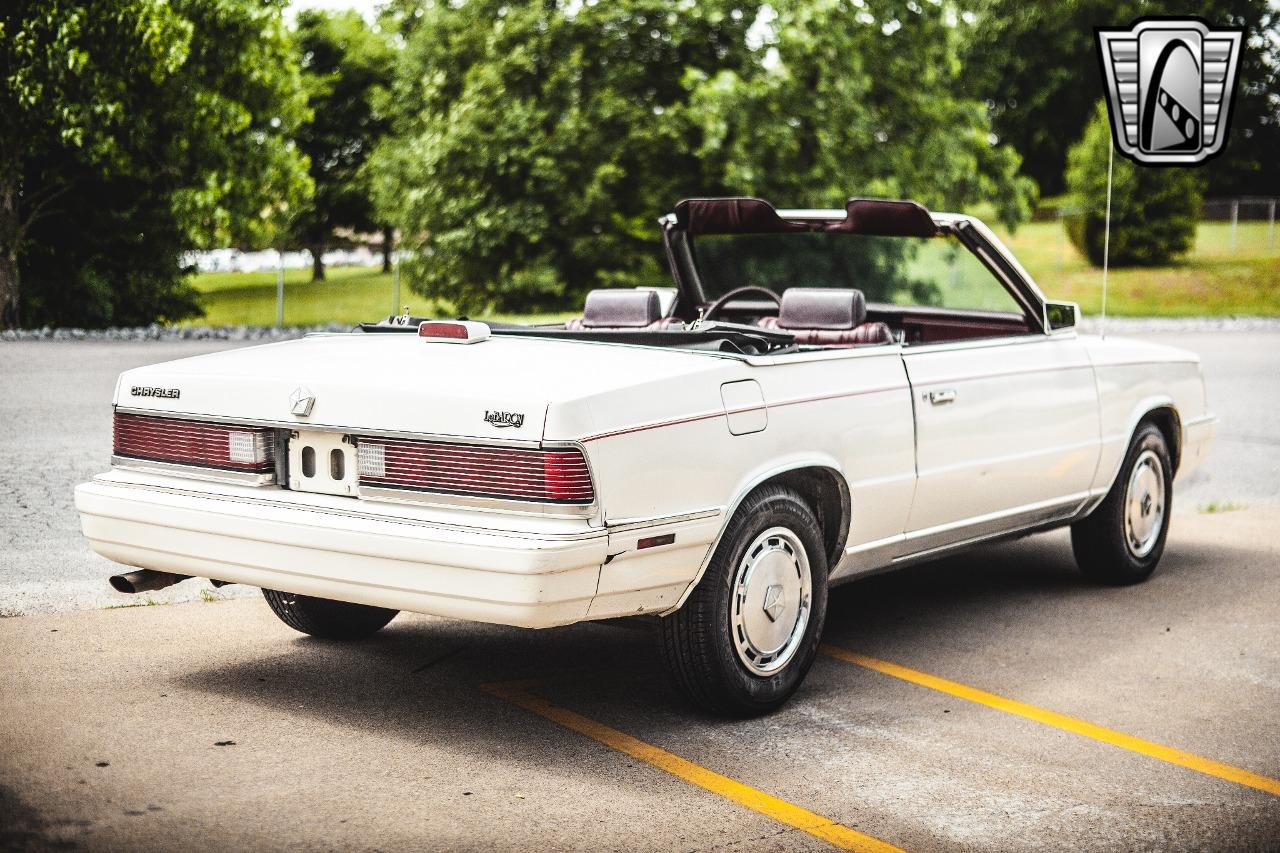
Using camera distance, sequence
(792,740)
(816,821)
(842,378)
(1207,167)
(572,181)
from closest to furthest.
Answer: (816,821), (792,740), (842,378), (572,181), (1207,167)

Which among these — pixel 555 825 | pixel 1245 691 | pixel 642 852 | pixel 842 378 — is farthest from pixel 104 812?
pixel 1245 691

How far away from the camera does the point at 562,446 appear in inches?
164

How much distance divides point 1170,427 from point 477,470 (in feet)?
13.9

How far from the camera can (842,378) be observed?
5156mm

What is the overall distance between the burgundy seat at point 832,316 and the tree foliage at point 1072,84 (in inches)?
2041

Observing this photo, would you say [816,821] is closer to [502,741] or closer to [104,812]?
[502,741]

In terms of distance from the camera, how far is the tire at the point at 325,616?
5547 millimetres

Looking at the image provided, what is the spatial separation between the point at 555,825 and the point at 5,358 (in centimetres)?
1425

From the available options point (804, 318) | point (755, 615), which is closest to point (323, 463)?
point (755, 615)

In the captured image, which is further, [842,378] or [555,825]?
[842,378]

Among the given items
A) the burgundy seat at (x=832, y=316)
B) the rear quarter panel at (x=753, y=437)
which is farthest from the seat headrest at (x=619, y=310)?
the rear quarter panel at (x=753, y=437)

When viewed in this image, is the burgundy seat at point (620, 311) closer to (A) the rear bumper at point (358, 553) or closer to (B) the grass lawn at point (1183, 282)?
(A) the rear bumper at point (358, 553)

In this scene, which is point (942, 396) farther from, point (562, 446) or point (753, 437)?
point (562, 446)

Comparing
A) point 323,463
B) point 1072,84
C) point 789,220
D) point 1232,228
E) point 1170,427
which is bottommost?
point 1170,427
